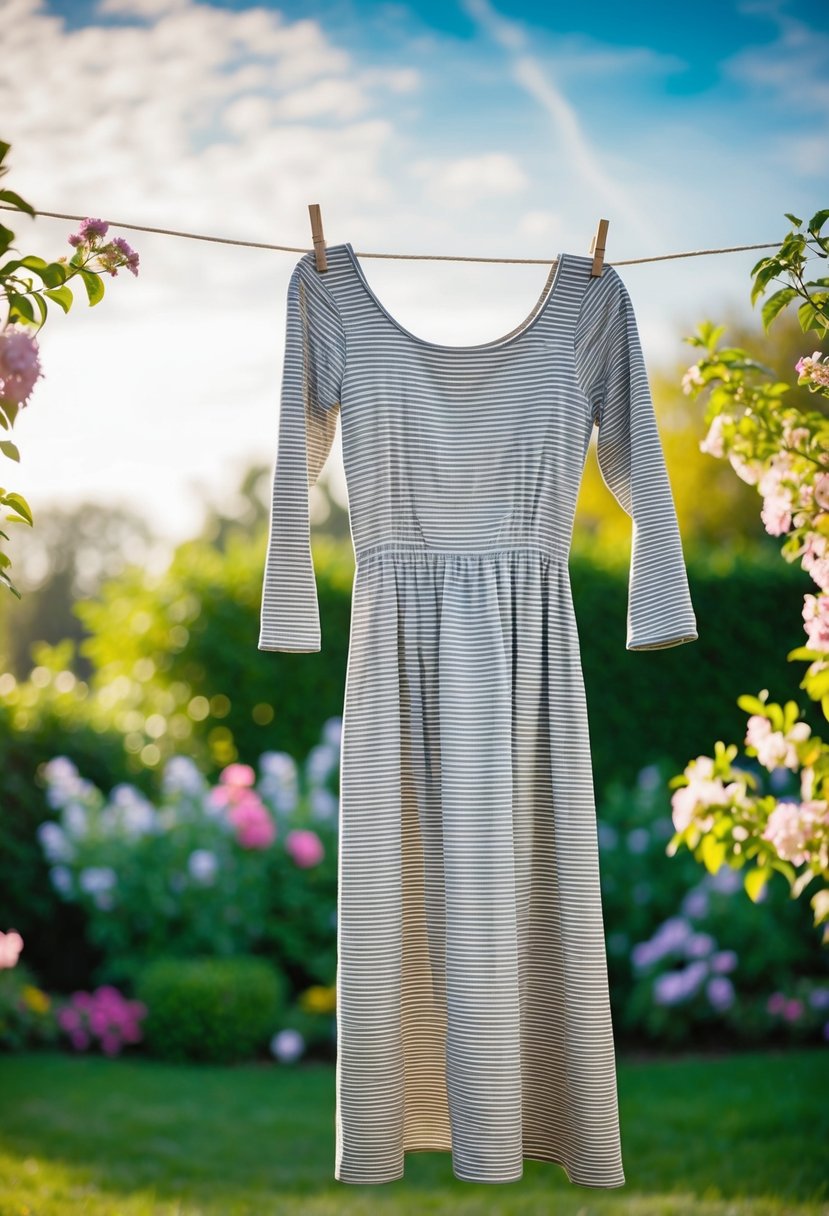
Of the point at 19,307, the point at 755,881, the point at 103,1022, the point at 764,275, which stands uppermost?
the point at 764,275

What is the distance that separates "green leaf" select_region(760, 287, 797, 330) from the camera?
1.96 meters

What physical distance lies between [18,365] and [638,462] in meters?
1.04

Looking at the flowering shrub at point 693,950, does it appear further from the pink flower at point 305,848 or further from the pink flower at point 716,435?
the pink flower at point 716,435

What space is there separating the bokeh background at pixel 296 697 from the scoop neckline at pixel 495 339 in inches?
51.5

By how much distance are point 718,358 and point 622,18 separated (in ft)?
13.1

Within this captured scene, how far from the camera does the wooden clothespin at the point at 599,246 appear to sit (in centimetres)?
195

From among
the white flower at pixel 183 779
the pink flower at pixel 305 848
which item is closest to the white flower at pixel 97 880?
the white flower at pixel 183 779

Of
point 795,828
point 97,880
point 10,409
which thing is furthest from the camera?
point 97,880

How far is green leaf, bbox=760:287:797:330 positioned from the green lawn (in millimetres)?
2138

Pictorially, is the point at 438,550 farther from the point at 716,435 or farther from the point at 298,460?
the point at 716,435

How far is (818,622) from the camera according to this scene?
187cm

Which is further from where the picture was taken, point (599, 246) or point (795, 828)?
point (599, 246)

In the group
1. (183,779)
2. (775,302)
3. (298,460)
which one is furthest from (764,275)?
(183,779)

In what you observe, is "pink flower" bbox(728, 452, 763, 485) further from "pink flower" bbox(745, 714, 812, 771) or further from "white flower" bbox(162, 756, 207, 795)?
"white flower" bbox(162, 756, 207, 795)
